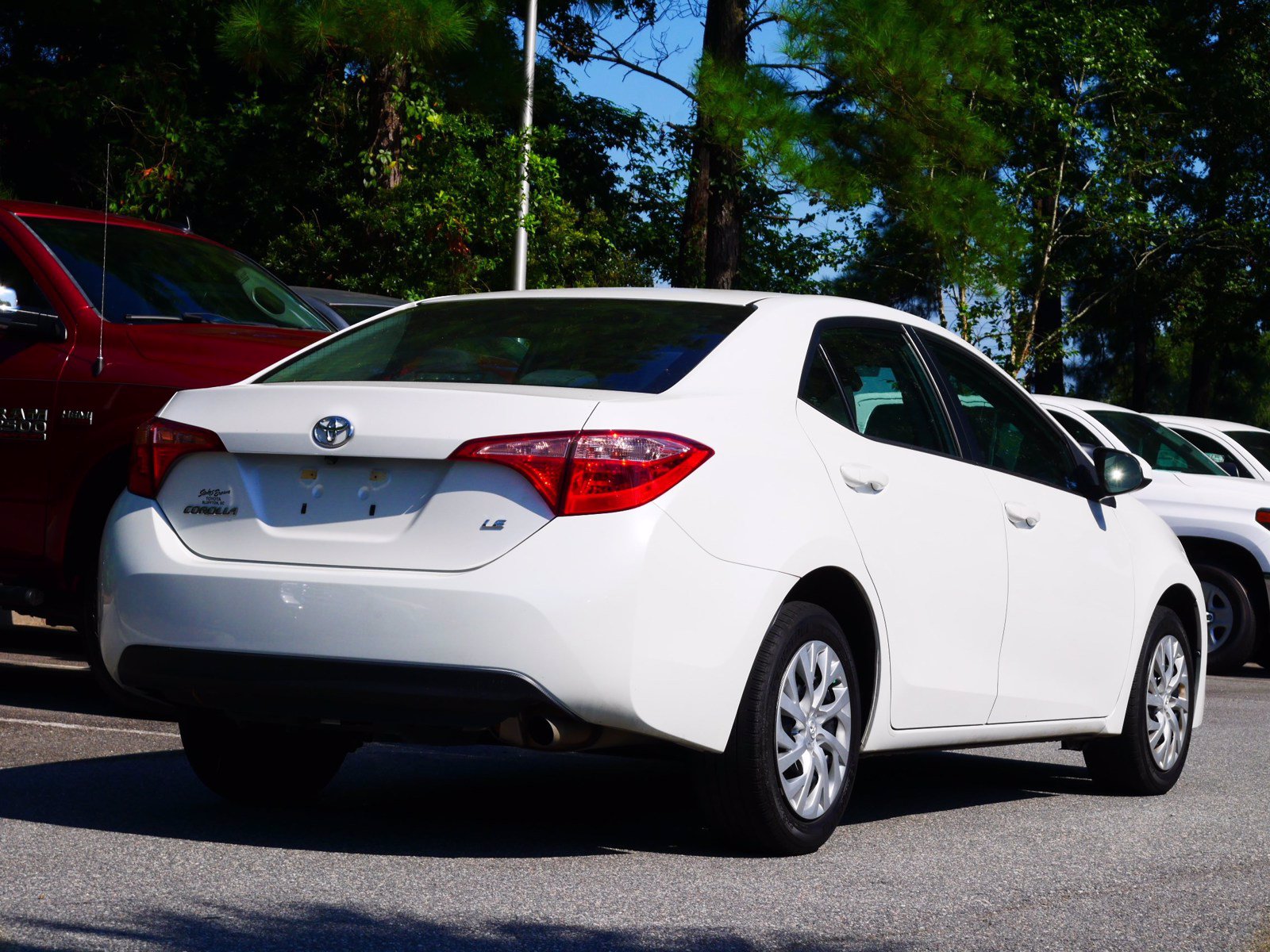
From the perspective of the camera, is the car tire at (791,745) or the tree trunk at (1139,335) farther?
the tree trunk at (1139,335)

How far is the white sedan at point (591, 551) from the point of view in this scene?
187 inches

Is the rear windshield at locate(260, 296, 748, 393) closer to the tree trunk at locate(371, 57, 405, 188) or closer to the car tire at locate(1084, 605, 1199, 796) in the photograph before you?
the car tire at locate(1084, 605, 1199, 796)

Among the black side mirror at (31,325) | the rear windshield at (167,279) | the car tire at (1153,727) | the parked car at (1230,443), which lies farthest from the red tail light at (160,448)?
the parked car at (1230,443)

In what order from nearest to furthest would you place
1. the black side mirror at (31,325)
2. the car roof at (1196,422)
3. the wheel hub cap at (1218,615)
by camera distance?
the black side mirror at (31,325) < the wheel hub cap at (1218,615) < the car roof at (1196,422)

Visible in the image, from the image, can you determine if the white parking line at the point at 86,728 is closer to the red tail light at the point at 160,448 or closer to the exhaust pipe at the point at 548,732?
the red tail light at the point at 160,448

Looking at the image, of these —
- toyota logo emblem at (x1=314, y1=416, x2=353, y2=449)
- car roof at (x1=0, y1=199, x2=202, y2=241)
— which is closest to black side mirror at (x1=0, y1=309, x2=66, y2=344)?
car roof at (x1=0, y1=199, x2=202, y2=241)

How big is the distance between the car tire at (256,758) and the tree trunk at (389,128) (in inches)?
593

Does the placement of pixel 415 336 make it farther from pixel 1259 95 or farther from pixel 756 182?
pixel 1259 95

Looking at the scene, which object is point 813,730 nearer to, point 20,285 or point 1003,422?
point 1003,422

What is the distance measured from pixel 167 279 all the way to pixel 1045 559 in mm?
4383

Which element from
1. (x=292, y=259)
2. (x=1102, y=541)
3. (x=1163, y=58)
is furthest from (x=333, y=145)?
(x=1102, y=541)

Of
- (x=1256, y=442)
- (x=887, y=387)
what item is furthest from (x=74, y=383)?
(x=1256, y=442)

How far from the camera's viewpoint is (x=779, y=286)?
112 feet

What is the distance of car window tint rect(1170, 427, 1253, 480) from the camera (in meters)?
14.7
